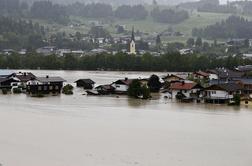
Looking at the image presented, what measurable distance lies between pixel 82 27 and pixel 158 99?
163 feet

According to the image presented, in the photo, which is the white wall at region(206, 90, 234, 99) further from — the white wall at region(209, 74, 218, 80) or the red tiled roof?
the white wall at region(209, 74, 218, 80)

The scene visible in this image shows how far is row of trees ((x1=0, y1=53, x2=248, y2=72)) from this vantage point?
1192 inches

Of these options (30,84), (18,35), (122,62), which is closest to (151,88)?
(30,84)

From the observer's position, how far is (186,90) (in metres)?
16.8

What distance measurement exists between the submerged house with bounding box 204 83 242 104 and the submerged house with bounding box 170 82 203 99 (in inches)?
16.0

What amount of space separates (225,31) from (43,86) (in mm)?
45184

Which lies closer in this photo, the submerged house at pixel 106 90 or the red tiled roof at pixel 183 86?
the red tiled roof at pixel 183 86

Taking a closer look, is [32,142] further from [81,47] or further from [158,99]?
[81,47]

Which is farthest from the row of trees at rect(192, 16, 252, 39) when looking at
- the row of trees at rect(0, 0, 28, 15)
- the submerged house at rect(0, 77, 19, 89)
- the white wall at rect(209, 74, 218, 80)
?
the submerged house at rect(0, 77, 19, 89)

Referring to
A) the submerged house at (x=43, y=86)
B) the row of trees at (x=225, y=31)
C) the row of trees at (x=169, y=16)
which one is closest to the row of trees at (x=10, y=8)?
the row of trees at (x=169, y=16)

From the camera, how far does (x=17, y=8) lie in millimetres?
66625

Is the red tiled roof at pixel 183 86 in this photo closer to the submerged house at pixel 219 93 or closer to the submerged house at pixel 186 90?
the submerged house at pixel 186 90

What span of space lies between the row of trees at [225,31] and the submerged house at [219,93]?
145 ft

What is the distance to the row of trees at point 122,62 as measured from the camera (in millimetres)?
30266
